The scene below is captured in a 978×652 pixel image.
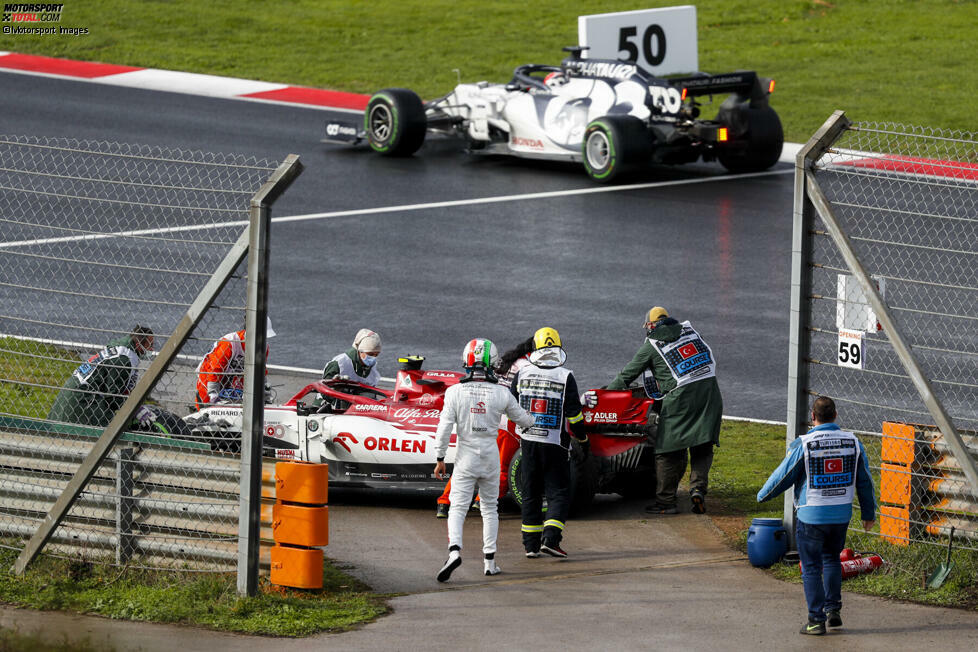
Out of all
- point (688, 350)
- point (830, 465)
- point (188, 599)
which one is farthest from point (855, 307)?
point (188, 599)

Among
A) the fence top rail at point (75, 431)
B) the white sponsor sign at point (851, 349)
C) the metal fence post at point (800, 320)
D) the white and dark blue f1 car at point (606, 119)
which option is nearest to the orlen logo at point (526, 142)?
the white and dark blue f1 car at point (606, 119)

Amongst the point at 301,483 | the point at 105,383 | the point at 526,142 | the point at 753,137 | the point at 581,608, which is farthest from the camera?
the point at 526,142

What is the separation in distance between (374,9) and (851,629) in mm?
32018

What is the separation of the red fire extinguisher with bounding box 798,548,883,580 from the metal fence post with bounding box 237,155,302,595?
12.0ft

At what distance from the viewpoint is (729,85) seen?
2334 cm

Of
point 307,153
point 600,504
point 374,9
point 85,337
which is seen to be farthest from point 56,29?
point 600,504

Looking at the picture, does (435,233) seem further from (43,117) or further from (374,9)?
(374,9)

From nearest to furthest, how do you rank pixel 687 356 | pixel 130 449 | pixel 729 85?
pixel 130 449 → pixel 687 356 → pixel 729 85

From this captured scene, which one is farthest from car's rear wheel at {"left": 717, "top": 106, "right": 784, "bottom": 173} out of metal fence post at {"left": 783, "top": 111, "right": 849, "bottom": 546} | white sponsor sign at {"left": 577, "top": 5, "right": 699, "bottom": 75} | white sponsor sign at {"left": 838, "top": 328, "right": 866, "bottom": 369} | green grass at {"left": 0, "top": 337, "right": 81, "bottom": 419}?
white sponsor sign at {"left": 838, "top": 328, "right": 866, "bottom": 369}

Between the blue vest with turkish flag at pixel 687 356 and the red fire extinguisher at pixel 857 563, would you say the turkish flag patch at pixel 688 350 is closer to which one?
the blue vest with turkish flag at pixel 687 356

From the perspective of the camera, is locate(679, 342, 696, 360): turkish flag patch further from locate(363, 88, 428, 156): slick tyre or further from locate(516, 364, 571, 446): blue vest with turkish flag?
locate(363, 88, 428, 156): slick tyre

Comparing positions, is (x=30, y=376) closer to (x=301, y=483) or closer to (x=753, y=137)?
(x=301, y=483)

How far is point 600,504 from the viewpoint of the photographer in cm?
1215

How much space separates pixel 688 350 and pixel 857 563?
2527 millimetres
